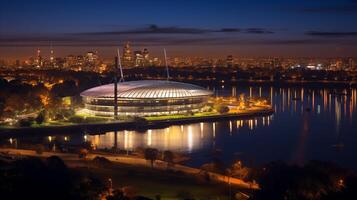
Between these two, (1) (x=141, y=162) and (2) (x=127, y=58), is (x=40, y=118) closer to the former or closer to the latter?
(1) (x=141, y=162)

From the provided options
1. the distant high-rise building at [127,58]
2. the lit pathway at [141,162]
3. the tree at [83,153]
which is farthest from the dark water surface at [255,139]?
the distant high-rise building at [127,58]

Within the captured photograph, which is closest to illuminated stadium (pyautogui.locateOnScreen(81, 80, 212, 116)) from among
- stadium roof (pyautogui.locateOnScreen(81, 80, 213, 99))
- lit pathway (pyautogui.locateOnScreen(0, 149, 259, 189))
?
stadium roof (pyautogui.locateOnScreen(81, 80, 213, 99))

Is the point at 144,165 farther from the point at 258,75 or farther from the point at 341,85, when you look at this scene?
the point at 258,75

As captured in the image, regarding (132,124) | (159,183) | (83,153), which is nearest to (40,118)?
(132,124)

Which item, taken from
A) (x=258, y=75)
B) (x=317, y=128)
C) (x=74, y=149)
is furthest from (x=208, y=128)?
(x=258, y=75)

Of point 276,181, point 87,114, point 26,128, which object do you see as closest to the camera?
point 276,181

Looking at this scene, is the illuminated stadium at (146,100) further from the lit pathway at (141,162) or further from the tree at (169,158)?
the tree at (169,158)

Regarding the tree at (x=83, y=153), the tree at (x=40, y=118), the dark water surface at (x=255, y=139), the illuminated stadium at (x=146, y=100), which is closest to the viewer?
the tree at (x=83, y=153)
